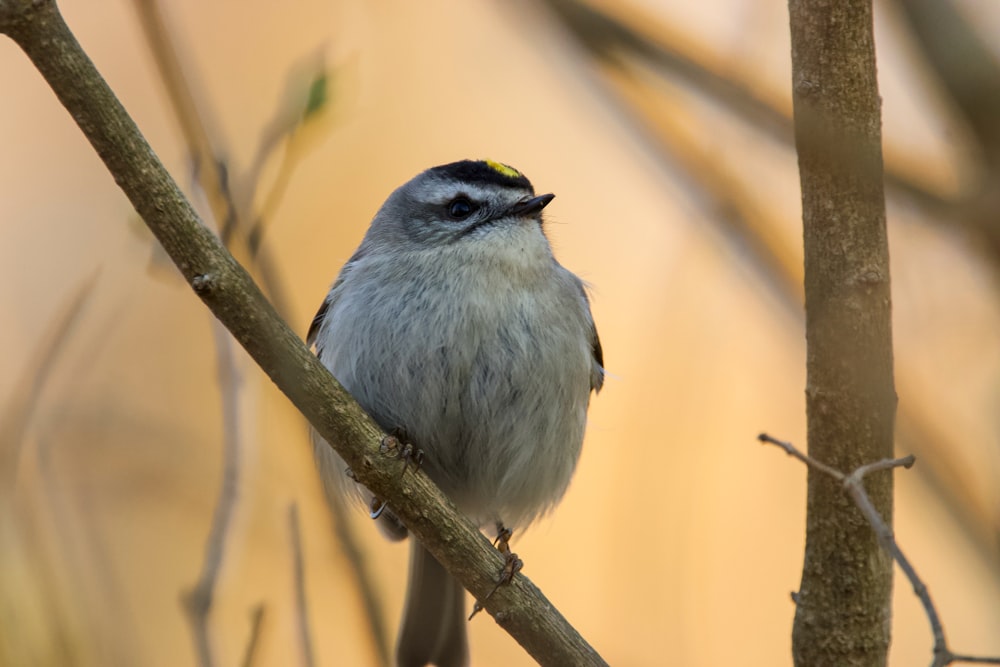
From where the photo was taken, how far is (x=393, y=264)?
3.42m

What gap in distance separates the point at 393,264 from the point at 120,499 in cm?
138

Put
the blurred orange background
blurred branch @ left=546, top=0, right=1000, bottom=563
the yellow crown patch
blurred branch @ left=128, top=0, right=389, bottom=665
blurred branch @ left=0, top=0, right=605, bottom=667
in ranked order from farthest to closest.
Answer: the yellow crown patch → the blurred orange background → blurred branch @ left=546, top=0, right=1000, bottom=563 → blurred branch @ left=128, top=0, right=389, bottom=665 → blurred branch @ left=0, top=0, right=605, bottom=667

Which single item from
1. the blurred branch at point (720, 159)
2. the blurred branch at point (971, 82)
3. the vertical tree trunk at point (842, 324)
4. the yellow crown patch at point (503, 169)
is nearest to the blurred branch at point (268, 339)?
the vertical tree trunk at point (842, 324)

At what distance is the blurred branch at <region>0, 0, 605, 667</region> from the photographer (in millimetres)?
1854

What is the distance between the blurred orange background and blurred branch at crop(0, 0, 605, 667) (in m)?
0.20

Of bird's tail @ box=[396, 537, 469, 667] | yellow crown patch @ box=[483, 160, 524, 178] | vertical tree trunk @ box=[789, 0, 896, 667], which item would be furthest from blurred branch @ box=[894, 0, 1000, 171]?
bird's tail @ box=[396, 537, 469, 667]

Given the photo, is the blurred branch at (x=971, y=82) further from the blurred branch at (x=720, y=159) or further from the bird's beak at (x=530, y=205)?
the bird's beak at (x=530, y=205)

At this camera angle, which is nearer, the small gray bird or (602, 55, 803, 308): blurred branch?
(602, 55, 803, 308): blurred branch

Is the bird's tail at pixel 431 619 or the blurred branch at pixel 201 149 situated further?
the bird's tail at pixel 431 619

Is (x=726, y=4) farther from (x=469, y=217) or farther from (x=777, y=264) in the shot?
(x=777, y=264)

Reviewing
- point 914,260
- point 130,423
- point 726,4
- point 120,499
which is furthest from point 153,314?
point 914,260

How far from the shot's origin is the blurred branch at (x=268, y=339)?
1.85 meters

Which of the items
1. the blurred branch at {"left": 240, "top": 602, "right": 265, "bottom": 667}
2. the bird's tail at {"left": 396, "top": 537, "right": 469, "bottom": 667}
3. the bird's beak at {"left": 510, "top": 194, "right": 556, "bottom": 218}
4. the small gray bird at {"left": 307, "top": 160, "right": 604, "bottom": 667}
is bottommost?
the blurred branch at {"left": 240, "top": 602, "right": 265, "bottom": 667}

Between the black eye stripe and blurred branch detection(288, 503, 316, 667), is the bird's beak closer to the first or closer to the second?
the black eye stripe
